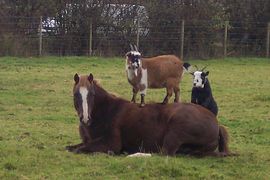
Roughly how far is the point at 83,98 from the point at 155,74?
21.4ft

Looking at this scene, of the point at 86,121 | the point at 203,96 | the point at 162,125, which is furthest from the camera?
the point at 203,96

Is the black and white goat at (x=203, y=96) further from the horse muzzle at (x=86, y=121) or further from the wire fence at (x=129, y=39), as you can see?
the wire fence at (x=129, y=39)

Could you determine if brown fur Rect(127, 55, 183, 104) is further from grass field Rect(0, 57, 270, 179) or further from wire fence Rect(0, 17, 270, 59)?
wire fence Rect(0, 17, 270, 59)

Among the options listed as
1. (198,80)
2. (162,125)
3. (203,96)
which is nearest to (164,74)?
(198,80)

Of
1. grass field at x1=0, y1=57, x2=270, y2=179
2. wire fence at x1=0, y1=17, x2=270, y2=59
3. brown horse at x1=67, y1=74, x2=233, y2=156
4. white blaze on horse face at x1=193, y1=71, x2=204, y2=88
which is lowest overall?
grass field at x1=0, y1=57, x2=270, y2=179

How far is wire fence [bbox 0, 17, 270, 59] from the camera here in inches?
1137

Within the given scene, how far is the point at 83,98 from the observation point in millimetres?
8430

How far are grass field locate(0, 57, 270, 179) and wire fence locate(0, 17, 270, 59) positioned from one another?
3954mm

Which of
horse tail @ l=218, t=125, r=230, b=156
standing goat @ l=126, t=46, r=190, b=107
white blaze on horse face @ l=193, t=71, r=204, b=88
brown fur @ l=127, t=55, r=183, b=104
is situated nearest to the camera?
horse tail @ l=218, t=125, r=230, b=156

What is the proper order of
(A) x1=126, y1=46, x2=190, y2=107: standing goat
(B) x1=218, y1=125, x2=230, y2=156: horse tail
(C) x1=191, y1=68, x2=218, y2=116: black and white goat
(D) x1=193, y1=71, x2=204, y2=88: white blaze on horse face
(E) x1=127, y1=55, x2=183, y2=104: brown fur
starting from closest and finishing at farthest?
1. (B) x1=218, y1=125, x2=230, y2=156: horse tail
2. (C) x1=191, y1=68, x2=218, y2=116: black and white goat
3. (D) x1=193, y1=71, x2=204, y2=88: white blaze on horse face
4. (A) x1=126, y1=46, x2=190, y2=107: standing goat
5. (E) x1=127, y1=55, x2=183, y2=104: brown fur

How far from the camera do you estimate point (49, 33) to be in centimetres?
2952

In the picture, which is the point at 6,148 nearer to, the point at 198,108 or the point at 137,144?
the point at 137,144

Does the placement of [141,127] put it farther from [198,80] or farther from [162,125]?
[198,80]

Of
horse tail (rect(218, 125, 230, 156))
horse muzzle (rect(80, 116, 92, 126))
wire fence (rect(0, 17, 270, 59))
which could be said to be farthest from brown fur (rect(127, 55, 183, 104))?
wire fence (rect(0, 17, 270, 59))
